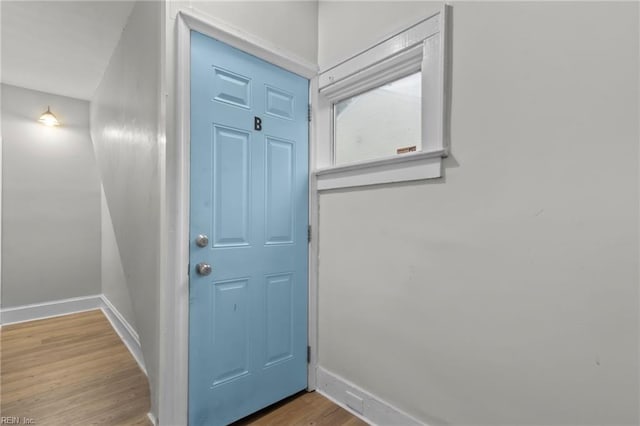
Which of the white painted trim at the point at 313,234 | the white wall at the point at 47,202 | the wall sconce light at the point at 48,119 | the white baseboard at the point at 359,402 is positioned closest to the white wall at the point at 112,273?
the white wall at the point at 47,202

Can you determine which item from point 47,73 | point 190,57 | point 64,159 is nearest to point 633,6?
point 190,57

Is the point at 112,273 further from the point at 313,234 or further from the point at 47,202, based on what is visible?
the point at 313,234

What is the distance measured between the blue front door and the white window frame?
158 millimetres

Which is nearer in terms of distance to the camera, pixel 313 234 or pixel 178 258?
pixel 178 258

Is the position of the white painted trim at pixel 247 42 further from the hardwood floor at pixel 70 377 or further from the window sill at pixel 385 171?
the hardwood floor at pixel 70 377

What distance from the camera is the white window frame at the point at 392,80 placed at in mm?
1353

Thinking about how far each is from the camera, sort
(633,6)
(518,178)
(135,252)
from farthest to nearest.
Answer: (135,252) < (518,178) < (633,6)

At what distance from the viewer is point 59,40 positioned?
7.45ft

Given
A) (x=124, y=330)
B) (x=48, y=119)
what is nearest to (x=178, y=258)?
(x=124, y=330)

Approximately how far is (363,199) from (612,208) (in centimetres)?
104

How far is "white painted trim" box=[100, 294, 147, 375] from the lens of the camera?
89.7 inches

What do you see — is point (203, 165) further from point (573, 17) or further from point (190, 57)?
point (573, 17)

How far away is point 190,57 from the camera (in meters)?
1.43

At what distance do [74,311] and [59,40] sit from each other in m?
2.90
